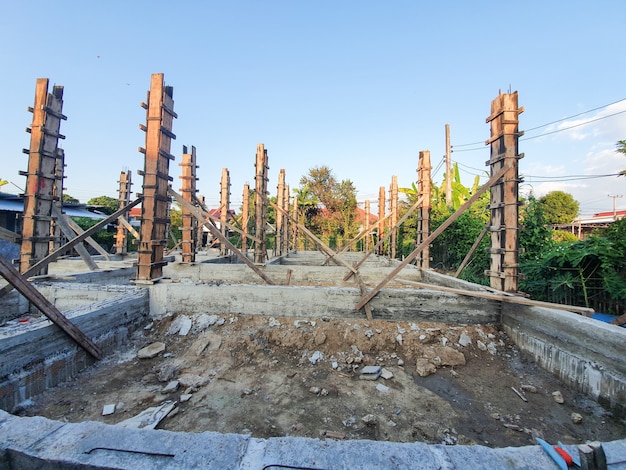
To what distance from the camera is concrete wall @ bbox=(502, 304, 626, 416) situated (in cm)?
295

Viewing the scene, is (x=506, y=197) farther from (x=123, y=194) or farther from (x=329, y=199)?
(x=329, y=199)

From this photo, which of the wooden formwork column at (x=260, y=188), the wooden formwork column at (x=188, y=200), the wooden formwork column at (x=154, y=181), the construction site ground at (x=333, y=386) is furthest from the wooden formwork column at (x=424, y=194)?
the wooden formwork column at (x=154, y=181)

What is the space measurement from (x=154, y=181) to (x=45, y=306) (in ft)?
9.10

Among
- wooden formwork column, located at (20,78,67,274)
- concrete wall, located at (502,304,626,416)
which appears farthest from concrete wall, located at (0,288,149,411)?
concrete wall, located at (502,304,626,416)

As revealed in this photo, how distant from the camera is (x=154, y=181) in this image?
5328 mm

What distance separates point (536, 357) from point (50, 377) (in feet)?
19.0

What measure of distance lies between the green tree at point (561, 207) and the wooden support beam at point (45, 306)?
138ft

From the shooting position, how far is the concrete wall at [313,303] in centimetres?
469

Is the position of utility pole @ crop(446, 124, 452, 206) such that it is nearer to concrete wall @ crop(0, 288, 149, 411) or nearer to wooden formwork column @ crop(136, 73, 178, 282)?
wooden formwork column @ crop(136, 73, 178, 282)

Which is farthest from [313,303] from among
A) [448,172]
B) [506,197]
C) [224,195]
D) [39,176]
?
[448,172]

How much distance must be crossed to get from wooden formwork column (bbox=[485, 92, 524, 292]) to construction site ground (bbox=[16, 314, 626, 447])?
1.09m

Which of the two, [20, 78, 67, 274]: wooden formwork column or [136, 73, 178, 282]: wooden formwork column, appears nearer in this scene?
[136, 73, 178, 282]: wooden formwork column

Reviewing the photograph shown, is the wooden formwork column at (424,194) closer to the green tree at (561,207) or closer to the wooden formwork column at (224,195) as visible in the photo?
the wooden formwork column at (224,195)

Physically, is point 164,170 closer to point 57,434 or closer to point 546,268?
point 57,434
